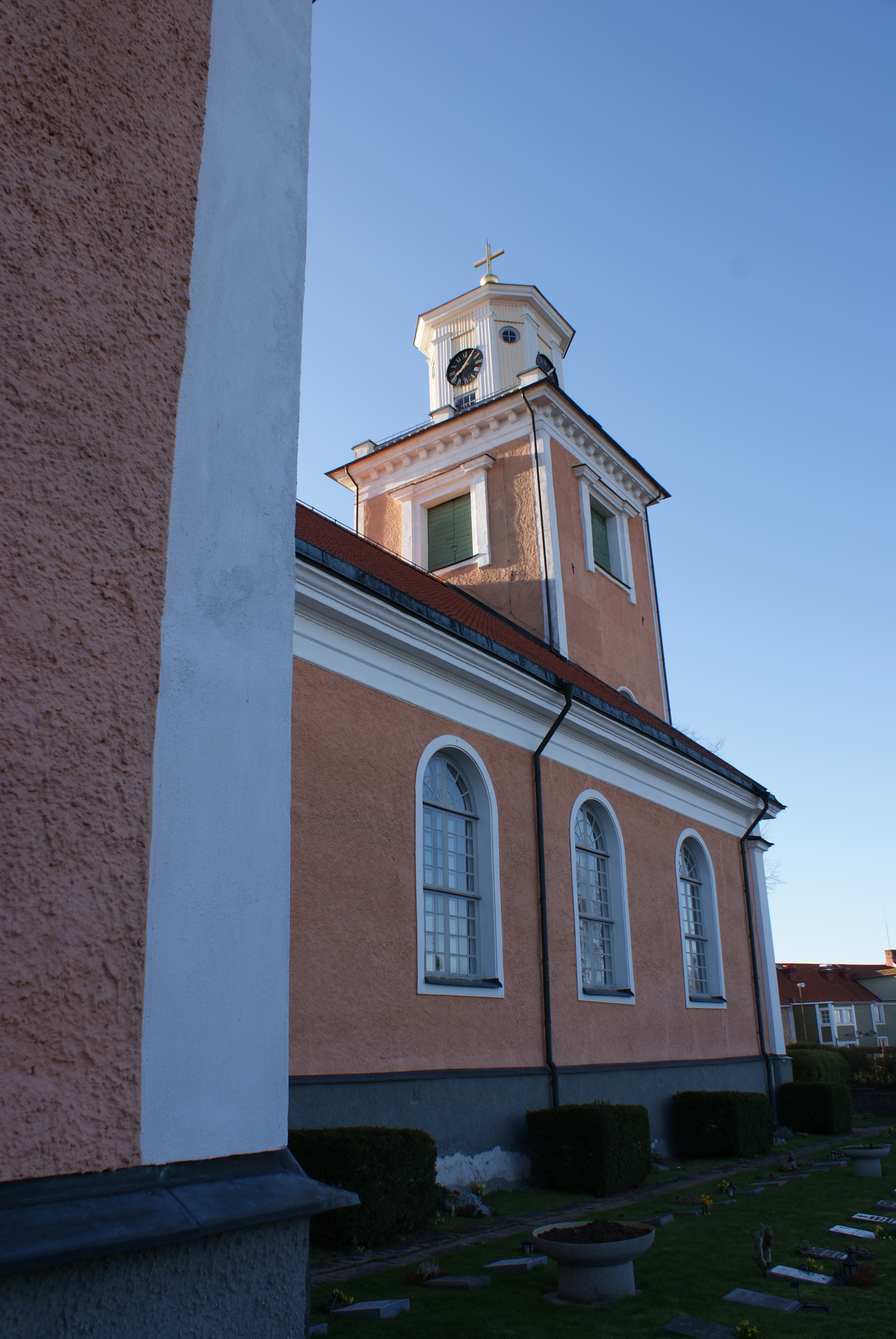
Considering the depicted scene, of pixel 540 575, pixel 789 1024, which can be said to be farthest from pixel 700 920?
pixel 789 1024

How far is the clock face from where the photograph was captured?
21875 millimetres

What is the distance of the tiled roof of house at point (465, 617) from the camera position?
387 inches

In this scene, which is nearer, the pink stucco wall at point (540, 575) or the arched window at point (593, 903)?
the arched window at point (593, 903)

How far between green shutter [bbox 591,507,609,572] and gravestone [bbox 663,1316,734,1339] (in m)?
15.7

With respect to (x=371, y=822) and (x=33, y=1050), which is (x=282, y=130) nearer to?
(x=33, y=1050)

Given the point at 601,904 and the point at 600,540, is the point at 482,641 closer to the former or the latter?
the point at 601,904

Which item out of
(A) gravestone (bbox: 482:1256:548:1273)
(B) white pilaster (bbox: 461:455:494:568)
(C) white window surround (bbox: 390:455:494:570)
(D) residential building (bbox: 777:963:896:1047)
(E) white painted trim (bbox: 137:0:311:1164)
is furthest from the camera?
(D) residential building (bbox: 777:963:896:1047)

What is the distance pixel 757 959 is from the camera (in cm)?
1773

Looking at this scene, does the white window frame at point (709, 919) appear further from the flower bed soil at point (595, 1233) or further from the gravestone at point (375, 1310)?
the gravestone at point (375, 1310)

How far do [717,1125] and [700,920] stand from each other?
396 cm

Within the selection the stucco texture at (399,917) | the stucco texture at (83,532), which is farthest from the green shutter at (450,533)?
the stucco texture at (83,532)

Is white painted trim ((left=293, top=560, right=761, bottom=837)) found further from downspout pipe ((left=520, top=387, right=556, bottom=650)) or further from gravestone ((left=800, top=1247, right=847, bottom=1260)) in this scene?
gravestone ((left=800, top=1247, right=847, bottom=1260))

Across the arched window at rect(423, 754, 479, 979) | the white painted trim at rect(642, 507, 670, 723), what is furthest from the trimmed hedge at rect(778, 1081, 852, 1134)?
the arched window at rect(423, 754, 479, 979)

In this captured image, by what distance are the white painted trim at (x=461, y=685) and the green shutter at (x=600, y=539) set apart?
5634mm
